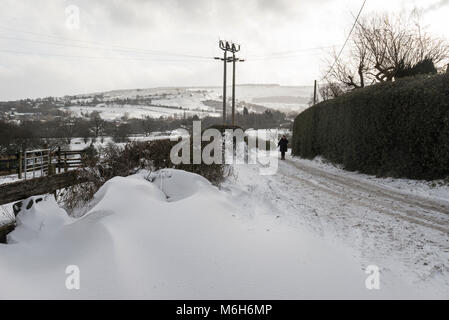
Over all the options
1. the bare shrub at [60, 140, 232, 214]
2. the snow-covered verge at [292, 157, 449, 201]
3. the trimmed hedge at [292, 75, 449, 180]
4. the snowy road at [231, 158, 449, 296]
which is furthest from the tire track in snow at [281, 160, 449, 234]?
the bare shrub at [60, 140, 232, 214]

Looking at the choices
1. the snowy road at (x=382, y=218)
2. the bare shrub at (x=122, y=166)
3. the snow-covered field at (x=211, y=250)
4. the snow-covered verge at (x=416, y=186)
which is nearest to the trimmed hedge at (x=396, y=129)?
the snow-covered verge at (x=416, y=186)

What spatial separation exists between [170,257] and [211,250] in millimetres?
503

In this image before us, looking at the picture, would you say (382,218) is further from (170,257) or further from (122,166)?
(122,166)

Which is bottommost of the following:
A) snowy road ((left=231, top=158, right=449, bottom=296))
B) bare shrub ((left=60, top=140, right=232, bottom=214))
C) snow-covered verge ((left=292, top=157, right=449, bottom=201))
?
snowy road ((left=231, top=158, right=449, bottom=296))

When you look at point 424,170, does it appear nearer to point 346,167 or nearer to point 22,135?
point 346,167

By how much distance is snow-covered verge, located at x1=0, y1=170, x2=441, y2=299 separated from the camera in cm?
243

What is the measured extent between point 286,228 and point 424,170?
653cm

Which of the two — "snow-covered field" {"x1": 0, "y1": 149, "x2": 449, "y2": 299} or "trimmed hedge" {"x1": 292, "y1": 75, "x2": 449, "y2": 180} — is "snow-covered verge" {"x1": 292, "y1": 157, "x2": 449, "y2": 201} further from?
"snow-covered field" {"x1": 0, "y1": 149, "x2": 449, "y2": 299}

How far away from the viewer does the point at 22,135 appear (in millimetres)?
37938

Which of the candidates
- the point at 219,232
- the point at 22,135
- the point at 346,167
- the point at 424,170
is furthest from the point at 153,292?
the point at 22,135

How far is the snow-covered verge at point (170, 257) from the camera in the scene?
7.96 ft

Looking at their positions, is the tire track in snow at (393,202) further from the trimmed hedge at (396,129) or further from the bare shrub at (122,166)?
the bare shrub at (122,166)

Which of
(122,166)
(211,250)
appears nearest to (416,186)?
(211,250)

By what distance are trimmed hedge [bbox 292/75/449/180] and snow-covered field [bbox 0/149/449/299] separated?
3.32 meters
